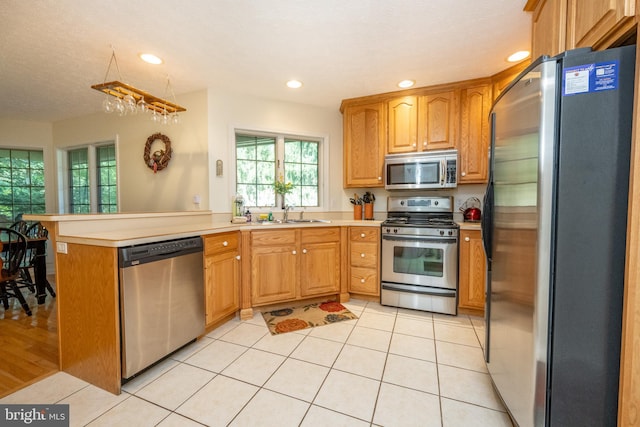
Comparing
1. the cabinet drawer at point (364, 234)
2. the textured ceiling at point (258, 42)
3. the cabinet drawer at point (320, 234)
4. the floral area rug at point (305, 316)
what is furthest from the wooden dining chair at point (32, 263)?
the cabinet drawer at point (364, 234)

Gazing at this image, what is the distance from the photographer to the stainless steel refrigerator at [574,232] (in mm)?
943

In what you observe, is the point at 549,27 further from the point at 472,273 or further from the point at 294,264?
the point at 294,264

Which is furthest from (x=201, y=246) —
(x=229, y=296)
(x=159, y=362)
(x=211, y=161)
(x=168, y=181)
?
(x=168, y=181)

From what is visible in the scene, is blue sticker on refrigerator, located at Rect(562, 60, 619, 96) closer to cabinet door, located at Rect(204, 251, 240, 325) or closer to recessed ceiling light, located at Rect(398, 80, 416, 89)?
recessed ceiling light, located at Rect(398, 80, 416, 89)

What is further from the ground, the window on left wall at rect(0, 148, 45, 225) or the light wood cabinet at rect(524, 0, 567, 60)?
the light wood cabinet at rect(524, 0, 567, 60)

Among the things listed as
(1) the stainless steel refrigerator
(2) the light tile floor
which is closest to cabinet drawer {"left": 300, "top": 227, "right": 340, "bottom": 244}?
(2) the light tile floor

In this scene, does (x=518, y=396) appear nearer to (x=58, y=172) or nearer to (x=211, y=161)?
(x=211, y=161)

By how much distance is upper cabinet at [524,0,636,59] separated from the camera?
3.06ft

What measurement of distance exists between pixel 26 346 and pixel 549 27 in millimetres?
4071

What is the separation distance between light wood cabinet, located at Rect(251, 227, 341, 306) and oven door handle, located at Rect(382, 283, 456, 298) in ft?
1.81

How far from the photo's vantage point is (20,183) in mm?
3982

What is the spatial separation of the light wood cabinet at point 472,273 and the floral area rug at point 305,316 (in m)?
1.08

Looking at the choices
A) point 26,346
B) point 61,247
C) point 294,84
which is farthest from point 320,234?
point 26,346

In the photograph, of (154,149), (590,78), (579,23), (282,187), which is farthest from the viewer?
(154,149)
